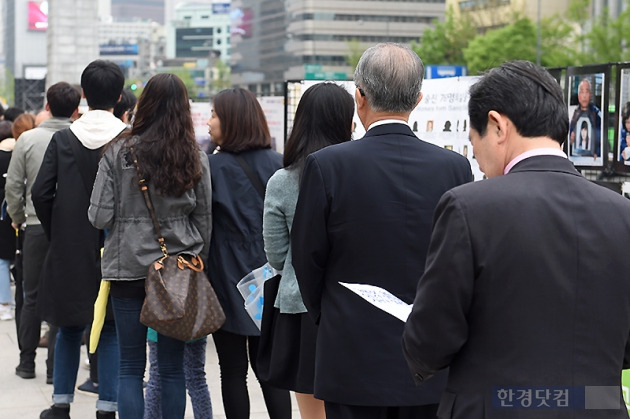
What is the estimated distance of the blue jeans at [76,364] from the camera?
16.9 ft

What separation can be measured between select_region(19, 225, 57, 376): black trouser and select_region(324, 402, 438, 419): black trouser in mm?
3808

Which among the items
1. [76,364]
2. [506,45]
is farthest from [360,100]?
[506,45]

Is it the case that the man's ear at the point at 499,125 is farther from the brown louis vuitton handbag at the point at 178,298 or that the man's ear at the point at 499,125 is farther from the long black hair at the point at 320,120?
the brown louis vuitton handbag at the point at 178,298

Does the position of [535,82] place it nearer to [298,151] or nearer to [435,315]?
[435,315]

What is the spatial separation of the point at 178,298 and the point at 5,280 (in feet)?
18.1

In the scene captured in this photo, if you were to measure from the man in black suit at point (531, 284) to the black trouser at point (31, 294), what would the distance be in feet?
15.6

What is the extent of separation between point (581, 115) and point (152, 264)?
7.85 ft

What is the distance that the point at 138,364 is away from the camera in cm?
450

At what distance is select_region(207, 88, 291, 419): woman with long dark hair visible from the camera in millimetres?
4613

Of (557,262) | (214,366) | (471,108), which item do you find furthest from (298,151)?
(214,366)

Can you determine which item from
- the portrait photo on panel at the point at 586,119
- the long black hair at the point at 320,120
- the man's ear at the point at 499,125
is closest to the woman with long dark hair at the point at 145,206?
the long black hair at the point at 320,120

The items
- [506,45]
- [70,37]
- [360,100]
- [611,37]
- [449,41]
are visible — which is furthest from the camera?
[449,41]

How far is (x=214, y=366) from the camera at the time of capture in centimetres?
746

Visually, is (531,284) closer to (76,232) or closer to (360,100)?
(360,100)
